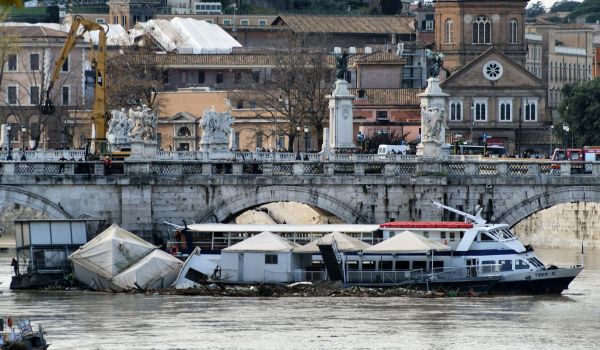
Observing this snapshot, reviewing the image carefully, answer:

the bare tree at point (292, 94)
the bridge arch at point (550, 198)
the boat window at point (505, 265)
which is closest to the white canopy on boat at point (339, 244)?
the boat window at point (505, 265)

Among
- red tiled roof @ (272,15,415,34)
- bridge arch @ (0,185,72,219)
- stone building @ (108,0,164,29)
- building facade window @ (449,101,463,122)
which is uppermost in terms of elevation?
stone building @ (108,0,164,29)

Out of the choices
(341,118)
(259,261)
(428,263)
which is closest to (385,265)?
(428,263)

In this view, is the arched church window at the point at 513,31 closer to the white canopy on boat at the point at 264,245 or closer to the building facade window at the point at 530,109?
the building facade window at the point at 530,109

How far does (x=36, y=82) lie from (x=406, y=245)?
6719cm

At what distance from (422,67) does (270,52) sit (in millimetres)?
8985

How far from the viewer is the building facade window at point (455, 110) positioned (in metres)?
143

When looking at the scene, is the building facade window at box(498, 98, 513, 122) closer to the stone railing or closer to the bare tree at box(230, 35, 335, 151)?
the bare tree at box(230, 35, 335, 151)

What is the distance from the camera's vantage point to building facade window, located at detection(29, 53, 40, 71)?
14725cm

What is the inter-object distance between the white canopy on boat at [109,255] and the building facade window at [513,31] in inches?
2774

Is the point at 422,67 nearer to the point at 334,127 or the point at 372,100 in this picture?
the point at 372,100

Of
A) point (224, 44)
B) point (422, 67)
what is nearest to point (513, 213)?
point (422, 67)

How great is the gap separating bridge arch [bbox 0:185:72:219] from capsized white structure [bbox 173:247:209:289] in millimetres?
Result: 6520

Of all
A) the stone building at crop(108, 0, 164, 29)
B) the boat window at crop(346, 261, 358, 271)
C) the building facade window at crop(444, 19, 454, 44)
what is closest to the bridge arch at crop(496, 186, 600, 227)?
the boat window at crop(346, 261, 358, 271)

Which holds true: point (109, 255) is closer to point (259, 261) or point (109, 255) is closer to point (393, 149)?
point (259, 261)
